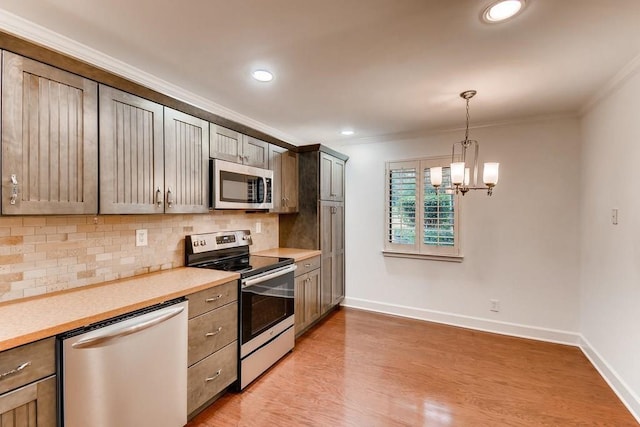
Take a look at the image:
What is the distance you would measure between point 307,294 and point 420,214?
1781 mm

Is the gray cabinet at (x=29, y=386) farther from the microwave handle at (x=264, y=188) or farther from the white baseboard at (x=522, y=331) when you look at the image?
the white baseboard at (x=522, y=331)

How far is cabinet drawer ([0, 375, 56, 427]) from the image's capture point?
1.15 metres

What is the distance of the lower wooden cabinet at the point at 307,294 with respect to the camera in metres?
3.12

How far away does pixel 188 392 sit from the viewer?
1863mm

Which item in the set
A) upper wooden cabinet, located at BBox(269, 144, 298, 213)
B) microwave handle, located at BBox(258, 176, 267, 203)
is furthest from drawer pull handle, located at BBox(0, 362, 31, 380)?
upper wooden cabinet, located at BBox(269, 144, 298, 213)

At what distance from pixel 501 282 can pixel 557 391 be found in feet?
4.18

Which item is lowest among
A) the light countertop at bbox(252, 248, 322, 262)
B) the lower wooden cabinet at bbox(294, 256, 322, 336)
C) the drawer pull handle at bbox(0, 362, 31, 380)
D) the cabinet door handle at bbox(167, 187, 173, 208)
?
the lower wooden cabinet at bbox(294, 256, 322, 336)

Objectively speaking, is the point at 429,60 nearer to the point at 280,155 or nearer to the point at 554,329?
the point at 280,155

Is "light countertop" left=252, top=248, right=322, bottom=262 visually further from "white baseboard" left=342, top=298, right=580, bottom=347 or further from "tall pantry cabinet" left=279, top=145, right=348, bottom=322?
"white baseboard" left=342, top=298, right=580, bottom=347

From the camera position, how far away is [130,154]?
1920 mm

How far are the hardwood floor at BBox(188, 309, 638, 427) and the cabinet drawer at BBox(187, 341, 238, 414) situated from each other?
0.17 meters

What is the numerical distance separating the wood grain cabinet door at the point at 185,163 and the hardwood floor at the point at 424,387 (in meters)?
1.55

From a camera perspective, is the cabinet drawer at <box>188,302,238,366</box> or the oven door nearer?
the cabinet drawer at <box>188,302,238,366</box>

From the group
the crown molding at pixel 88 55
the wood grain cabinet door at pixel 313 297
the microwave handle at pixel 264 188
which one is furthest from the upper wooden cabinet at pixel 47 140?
the wood grain cabinet door at pixel 313 297
